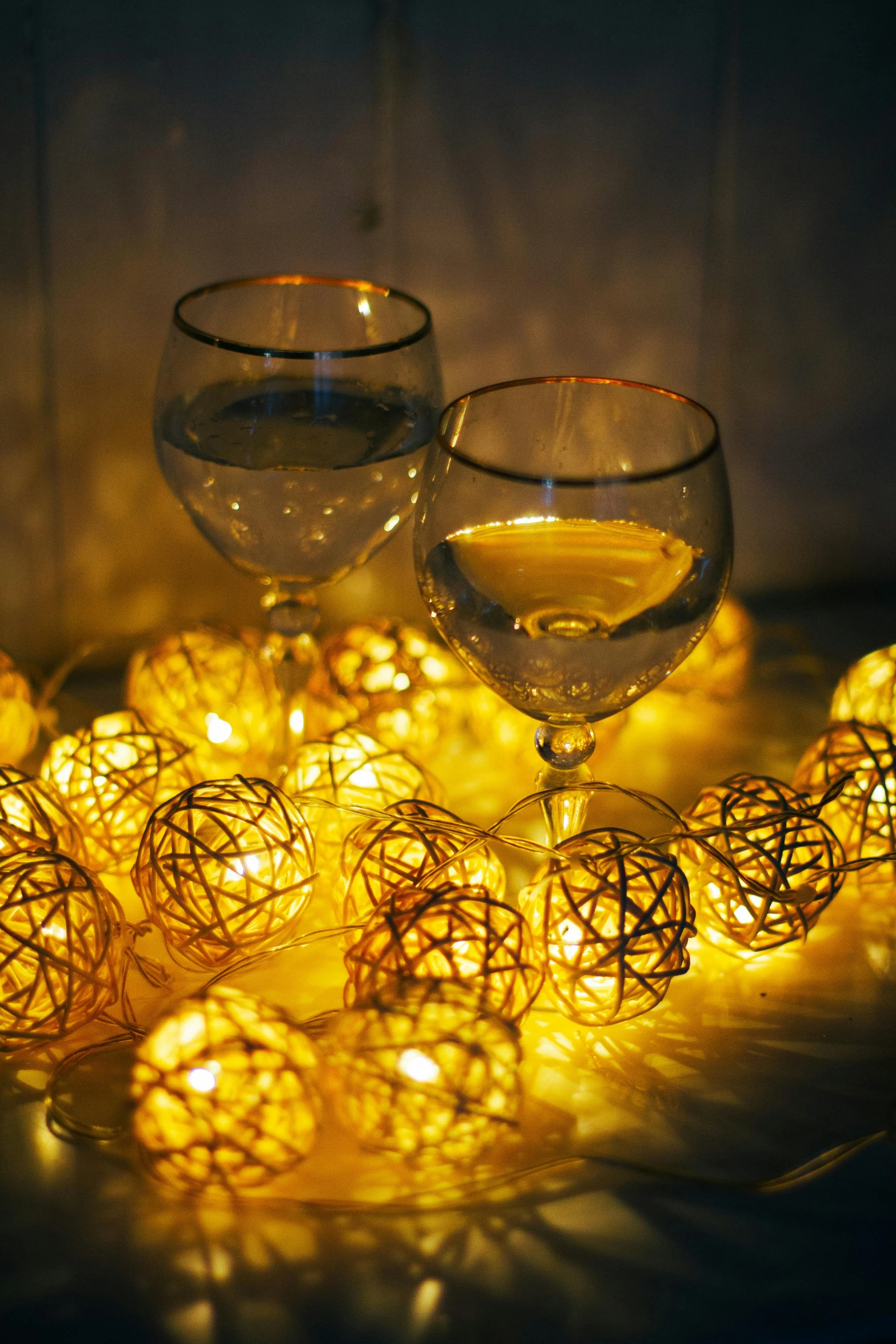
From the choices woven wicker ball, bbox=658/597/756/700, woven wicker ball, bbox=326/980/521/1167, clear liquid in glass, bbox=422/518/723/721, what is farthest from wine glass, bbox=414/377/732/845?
woven wicker ball, bbox=658/597/756/700

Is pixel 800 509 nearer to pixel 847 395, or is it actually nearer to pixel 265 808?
pixel 847 395

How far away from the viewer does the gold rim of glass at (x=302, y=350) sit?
515mm

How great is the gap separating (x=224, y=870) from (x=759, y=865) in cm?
20

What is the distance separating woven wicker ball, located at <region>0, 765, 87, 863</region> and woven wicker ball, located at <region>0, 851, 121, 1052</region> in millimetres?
31

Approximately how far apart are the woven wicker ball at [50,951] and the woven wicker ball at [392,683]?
19 cm

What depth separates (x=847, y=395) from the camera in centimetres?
80

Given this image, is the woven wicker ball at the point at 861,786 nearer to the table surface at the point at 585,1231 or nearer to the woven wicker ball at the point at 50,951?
the table surface at the point at 585,1231

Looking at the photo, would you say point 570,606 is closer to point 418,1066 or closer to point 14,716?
point 418,1066

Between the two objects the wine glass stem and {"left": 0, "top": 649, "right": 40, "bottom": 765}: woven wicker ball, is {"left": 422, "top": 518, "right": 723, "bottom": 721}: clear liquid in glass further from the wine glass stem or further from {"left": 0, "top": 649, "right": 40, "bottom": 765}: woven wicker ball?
{"left": 0, "top": 649, "right": 40, "bottom": 765}: woven wicker ball

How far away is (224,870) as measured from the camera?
18.6 inches

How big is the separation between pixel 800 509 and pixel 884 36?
0.27m

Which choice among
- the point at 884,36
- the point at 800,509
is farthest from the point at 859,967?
the point at 884,36

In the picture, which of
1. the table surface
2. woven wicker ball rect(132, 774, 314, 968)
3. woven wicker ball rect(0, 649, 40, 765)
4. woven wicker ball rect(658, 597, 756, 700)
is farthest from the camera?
woven wicker ball rect(658, 597, 756, 700)

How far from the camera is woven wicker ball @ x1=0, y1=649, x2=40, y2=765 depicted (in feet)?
1.90
